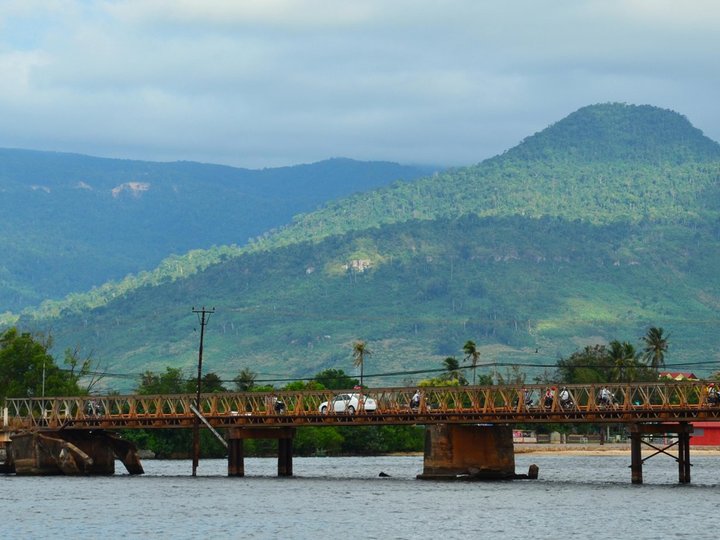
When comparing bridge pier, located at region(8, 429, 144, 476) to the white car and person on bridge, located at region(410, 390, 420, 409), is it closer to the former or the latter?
the white car

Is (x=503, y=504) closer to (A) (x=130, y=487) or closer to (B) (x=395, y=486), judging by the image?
(B) (x=395, y=486)

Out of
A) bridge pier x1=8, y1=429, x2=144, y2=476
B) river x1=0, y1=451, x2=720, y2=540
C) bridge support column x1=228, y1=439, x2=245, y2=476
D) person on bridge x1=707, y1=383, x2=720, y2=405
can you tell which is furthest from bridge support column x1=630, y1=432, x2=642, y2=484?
bridge pier x1=8, y1=429, x2=144, y2=476

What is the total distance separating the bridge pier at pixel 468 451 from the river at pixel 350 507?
3.87ft

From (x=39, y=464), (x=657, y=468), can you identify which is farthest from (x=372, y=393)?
(x=657, y=468)

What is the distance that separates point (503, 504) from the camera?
107 meters

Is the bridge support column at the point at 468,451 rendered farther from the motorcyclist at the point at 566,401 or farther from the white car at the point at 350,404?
the white car at the point at 350,404

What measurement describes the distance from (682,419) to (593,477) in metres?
36.1

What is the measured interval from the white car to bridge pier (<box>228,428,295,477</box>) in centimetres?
375

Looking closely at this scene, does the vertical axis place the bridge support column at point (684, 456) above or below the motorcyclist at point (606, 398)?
below

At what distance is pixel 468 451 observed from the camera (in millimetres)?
124188

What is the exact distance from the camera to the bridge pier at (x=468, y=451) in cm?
12288

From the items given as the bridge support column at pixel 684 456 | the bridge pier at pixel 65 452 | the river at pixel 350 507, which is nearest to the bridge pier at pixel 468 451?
the river at pixel 350 507

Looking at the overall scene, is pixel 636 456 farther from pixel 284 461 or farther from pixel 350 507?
pixel 284 461

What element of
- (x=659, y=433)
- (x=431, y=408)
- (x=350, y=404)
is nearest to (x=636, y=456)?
(x=659, y=433)
